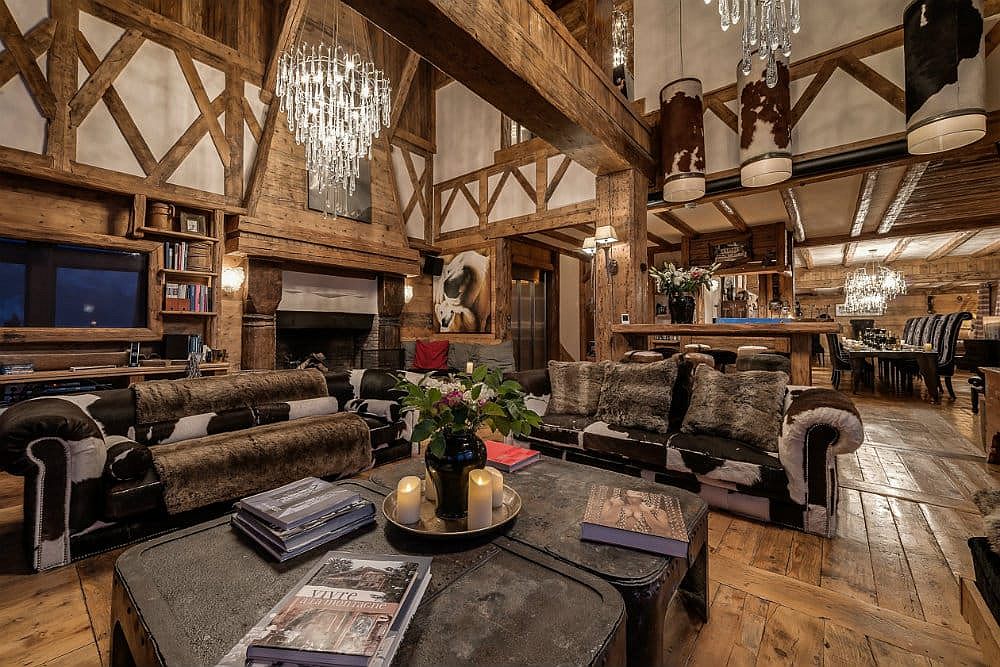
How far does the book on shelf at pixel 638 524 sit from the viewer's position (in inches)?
44.6

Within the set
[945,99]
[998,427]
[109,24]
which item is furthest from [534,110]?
[109,24]

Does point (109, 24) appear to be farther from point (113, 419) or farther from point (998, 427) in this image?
point (998, 427)

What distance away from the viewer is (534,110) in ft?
9.81

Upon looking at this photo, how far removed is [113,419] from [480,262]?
498 cm

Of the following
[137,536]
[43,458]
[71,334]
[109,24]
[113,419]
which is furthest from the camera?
[109,24]

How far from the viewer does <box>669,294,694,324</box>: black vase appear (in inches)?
156

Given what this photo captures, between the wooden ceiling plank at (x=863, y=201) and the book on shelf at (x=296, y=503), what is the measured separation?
5.57m

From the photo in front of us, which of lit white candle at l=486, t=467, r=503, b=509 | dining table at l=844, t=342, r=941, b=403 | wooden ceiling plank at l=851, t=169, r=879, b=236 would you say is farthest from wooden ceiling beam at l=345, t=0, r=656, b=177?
dining table at l=844, t=342, r=941, b=403

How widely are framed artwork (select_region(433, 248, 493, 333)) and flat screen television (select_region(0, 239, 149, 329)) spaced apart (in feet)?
12.7

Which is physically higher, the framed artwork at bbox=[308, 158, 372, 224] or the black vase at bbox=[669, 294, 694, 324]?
the framed artwork at bbox=[308, 158, 372, 224]

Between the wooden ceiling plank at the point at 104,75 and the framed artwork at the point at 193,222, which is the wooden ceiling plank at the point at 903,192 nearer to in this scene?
the framed artwork at the point at 193,222

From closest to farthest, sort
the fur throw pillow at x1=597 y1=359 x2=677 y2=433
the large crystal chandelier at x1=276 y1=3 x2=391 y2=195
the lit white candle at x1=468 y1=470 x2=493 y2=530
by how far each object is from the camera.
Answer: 1. the lit white candle at x1=468 y1=470 x2=493 y2=530
2. the fur throw pillow at x1=597 y1=359 x2=677 y2=433
3. the large crystal chandelier at x1=276 y1=3 x2=391 y2=195

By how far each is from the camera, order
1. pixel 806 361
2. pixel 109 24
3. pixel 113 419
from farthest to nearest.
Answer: pixel 109 24 < pixel 806 361 < pixel 113 419

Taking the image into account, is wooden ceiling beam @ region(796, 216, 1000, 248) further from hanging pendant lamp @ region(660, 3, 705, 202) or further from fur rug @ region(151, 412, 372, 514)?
fur rug @ region(151, 412, 372, 514)
